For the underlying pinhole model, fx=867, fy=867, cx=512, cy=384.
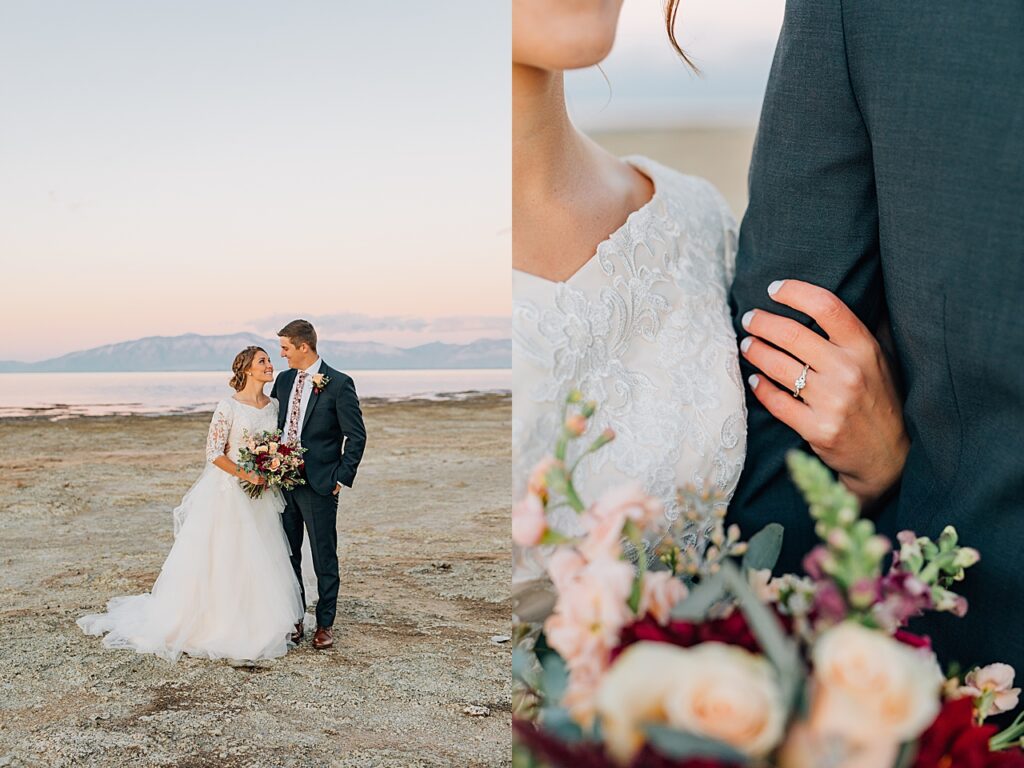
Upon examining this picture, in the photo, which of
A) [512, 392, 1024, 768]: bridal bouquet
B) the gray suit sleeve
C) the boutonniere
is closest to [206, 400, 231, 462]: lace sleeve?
the boutonniere

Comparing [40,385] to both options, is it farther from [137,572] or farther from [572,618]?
[572,618]

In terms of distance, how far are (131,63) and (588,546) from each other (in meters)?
1.46

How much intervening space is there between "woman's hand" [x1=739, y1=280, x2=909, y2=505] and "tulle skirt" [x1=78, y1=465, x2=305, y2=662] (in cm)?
107

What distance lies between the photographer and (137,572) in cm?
152

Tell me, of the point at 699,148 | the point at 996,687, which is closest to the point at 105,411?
the point at 996,687

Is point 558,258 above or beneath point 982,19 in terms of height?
beneath

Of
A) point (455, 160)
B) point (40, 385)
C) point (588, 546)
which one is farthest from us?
point (455, 160)

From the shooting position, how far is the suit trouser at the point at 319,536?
5.21ft

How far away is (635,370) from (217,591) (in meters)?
1.24

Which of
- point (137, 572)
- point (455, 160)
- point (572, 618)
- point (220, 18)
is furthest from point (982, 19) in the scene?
point (137, 572)

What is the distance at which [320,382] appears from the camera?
4.83 feet

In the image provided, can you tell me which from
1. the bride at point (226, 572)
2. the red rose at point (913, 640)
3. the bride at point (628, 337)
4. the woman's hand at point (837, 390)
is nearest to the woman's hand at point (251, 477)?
the bride at point (226, 572)

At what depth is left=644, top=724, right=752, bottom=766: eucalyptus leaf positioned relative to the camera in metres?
0.28

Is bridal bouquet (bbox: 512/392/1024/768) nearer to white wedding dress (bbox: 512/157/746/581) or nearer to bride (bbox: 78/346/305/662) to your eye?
white wedding dress (bbox: 512/157/746/581)
